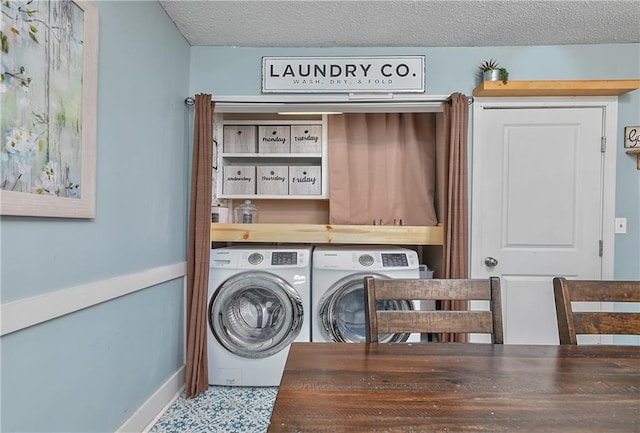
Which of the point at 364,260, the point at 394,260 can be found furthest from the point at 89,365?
the point at 394,260

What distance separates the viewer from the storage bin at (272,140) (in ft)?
10.8

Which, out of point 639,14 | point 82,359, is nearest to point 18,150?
point 82,359

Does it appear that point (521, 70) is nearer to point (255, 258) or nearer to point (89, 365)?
point (255, 258)

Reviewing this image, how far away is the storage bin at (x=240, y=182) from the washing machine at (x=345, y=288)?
1.06m

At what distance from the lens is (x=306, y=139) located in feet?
10.8

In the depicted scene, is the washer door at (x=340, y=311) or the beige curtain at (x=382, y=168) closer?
the washer door at (x=340, y=311)

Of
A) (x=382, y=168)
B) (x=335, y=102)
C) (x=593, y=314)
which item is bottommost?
(x=593, y=314)

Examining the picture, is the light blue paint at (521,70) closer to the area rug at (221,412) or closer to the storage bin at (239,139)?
the storage bin at (239,139)

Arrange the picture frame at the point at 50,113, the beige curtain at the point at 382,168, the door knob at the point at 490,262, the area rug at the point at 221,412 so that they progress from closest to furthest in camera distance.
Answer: the picture frame at the point at 50,113
the area rug at the point at 221,412
the door knob at the point at 490,262
the beige curtain at the point at 382,168

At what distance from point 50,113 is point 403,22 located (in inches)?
77.9

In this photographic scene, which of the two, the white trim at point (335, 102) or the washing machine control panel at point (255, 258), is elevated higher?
the white trim at point (335, 102)

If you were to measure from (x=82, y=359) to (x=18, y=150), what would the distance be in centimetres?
86

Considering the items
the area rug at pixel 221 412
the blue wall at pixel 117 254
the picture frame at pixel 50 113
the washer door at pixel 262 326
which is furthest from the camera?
the washer door at pixel 262 326

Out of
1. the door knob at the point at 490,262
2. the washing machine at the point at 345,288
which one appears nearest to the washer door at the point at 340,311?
the washing machine at the point at 345,288
